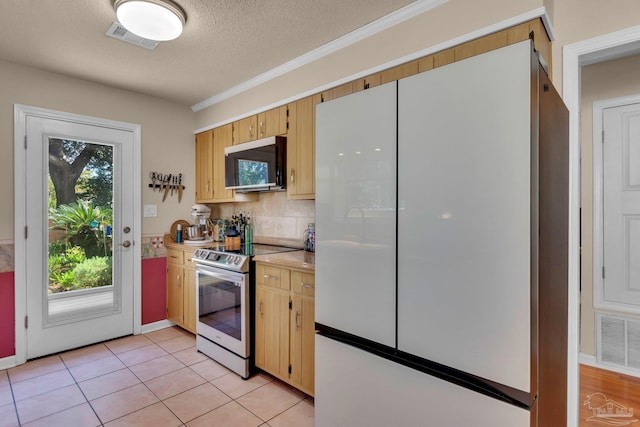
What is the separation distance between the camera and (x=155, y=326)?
11.8ft

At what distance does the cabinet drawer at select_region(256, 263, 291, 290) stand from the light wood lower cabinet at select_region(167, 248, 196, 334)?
107cm

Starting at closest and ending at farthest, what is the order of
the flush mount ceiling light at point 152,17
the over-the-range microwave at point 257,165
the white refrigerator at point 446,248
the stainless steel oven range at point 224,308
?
the white refrigerator at point 446,248
the flush mount ceiling light at point 152,17
the stainless steel oven range at point 224,308
the over-the-range microwave at point 257,165

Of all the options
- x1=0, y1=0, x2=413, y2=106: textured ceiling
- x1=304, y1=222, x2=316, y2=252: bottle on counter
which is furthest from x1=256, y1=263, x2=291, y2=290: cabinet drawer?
x1=0, y1=0, x2=413, y2=106: textured ceiling

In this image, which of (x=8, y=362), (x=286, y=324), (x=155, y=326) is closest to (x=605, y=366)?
(x=286, y=324)

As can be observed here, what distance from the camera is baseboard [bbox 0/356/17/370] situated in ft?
8.88

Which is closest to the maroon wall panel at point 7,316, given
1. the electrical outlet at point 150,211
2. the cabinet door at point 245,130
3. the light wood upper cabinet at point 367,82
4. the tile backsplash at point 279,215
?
the electrical outlet at point 150,211

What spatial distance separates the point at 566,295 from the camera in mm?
1609

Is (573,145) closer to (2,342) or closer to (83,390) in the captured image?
(83,390)

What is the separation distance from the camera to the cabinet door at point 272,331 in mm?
2303

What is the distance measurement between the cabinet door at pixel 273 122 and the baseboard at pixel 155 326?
7.61 ft

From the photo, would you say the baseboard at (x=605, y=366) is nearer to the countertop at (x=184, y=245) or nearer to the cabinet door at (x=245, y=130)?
the countertop at (x=184, y=245)

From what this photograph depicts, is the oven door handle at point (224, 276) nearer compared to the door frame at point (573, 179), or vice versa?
the door frame at point (573, 179)

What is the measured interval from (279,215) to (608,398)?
2886mm

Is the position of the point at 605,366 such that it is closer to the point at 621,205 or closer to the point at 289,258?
the point at 621,205
